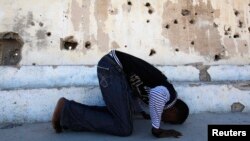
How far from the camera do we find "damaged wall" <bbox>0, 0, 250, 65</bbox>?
14.5 ft

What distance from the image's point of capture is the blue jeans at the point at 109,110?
3363mm

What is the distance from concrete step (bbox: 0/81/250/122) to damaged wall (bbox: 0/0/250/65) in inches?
20.0

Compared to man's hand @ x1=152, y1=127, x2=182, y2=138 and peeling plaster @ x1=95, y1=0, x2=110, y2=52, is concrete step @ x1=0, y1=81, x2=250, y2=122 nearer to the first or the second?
peeling plaster @ x1=95, y1=0, x2=110, y2=52

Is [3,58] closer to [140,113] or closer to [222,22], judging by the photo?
[140,113]

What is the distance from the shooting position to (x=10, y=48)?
A: 445 centimetres

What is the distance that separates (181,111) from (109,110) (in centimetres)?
71

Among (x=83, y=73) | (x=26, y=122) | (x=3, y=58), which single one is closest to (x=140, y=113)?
(x=83, y=73)

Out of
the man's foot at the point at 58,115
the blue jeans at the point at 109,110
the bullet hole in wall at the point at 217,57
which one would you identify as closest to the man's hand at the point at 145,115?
the blue jeans at the point at 109,110

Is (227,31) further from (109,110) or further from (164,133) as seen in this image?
(109,110)

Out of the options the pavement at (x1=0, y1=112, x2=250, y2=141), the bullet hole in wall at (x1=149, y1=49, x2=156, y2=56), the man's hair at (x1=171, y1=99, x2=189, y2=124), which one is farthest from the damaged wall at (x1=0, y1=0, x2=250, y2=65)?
the man's hair at (x1=171, y1=99, x2=189, y2=124)

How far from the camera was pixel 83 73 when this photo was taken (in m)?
4.23

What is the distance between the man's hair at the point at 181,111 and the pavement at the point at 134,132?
0.07 m

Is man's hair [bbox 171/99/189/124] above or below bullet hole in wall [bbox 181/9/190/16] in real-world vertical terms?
below

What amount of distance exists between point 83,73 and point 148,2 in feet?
4.25
